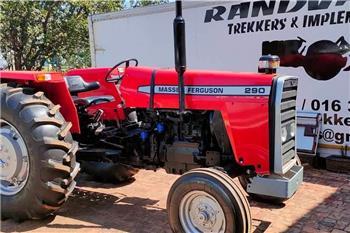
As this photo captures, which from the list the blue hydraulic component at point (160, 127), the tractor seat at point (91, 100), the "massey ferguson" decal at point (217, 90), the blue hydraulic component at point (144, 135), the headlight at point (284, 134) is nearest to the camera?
the "massey ferguson" decal at point (217, 90)

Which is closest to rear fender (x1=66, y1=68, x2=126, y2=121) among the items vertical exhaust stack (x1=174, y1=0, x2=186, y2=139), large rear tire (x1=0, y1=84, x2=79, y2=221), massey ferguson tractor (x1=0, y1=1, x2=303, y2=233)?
massey ferguson tractor (x1=0, y1=1, x2=303, y2=233)

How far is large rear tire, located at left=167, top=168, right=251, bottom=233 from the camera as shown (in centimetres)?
291

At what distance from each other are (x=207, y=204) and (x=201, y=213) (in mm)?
81

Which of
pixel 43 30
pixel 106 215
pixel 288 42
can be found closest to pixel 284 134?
pixel 106 215

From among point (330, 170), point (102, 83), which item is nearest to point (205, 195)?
point (102, 83)

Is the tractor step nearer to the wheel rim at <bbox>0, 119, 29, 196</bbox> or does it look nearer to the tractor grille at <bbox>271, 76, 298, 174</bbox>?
the wheel rim at <bbox>0, 119, 29, 196</bbox>

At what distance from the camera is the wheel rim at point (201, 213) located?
3.03 meters

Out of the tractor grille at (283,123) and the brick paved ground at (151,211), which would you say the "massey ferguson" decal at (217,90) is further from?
the brick paved ground at (151,211)

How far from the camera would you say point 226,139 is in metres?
3.39

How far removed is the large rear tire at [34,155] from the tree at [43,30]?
34.1 ft

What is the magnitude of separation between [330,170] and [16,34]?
11.6m

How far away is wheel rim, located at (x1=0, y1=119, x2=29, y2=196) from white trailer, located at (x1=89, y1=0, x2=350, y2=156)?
3.24 metres

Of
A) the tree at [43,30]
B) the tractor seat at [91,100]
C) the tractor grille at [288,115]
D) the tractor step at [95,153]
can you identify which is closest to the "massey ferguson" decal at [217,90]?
the tractor grille at [288,115]

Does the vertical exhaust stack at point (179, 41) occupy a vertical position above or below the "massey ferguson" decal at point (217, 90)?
above
